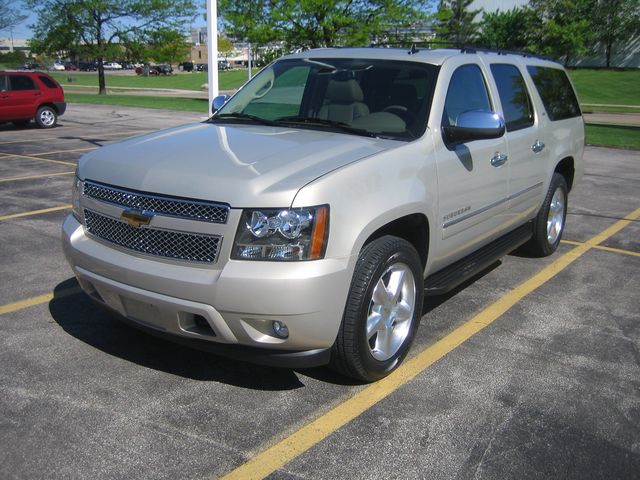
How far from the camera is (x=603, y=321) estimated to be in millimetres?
4809

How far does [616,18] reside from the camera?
6488 centimetres

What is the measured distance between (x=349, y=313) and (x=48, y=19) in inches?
1535

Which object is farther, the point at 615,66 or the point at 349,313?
the point at 615,66

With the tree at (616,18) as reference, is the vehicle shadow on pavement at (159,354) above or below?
below

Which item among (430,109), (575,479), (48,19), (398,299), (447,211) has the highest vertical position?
(48,19)

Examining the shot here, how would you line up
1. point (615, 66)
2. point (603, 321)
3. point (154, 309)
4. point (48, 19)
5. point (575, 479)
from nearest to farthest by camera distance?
point (575, 479)
point (154, 309)
point (603, 321)
point (48, 19)
point (615, 66)

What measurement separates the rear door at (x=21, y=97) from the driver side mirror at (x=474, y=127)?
648 inches

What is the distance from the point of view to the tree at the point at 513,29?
63.4 meters

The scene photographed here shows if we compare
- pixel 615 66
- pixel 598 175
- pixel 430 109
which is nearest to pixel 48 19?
pixel 598 175

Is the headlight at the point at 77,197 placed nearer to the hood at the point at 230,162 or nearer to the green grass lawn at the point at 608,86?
the hood at the point at 230,162

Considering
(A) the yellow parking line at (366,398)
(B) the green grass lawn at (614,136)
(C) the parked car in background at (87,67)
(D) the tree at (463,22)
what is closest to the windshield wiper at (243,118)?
(A) the yellow parking line at (366,398)

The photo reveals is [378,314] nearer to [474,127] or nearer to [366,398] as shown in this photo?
[366,398]

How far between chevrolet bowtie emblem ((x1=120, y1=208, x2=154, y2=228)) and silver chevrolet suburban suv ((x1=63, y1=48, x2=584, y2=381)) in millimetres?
11

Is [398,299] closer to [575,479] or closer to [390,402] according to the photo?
[390,402]
